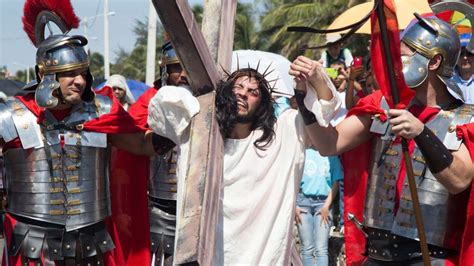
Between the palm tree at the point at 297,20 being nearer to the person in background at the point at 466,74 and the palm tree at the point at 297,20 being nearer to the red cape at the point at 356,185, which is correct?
the person in background at the point at 466,74

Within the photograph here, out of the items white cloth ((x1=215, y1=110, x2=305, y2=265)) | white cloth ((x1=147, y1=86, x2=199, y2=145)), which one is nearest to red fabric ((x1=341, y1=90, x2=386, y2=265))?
white cloth ((x1=215, y1=110, x2=305, y2=265))

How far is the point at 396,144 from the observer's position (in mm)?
5113

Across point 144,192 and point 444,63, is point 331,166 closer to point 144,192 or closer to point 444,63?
point 144,192

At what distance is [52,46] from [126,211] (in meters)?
1.21

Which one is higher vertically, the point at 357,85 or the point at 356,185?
the point at 357,85

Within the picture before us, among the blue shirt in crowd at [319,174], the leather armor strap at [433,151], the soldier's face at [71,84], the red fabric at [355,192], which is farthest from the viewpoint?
the blue shirt in crowd at [319,174]

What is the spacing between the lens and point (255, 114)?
505cm

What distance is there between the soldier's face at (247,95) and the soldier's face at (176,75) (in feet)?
6.02

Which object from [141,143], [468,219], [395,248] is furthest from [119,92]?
[468,219]

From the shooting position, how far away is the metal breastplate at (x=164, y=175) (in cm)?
683

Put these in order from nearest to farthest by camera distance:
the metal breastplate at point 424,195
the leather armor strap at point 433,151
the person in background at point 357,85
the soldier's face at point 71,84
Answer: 1. the leather armor strap at point 433,151
2. the metal breastplate at point 424,195
3. the soldier's face at point 71,84
4. the person in background at point 357,85

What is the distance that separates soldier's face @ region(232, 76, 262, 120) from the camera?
4.98 metres

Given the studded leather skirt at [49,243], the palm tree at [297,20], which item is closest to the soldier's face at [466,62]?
the studded leather skirt at [49,243]

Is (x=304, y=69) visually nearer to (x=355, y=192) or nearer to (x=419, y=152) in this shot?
(x=419, y=152)
